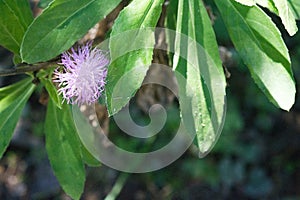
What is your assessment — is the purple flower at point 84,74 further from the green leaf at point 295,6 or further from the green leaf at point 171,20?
the green leaf at point 295,6

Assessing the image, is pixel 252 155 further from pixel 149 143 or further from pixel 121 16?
pixel 121 16

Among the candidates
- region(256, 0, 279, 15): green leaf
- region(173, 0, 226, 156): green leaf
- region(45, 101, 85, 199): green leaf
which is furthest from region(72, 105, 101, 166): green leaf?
region(256, 0, 279, 15): green leaf

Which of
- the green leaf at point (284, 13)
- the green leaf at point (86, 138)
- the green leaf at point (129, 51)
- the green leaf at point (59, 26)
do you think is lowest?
the green leaf at point (86, 138)

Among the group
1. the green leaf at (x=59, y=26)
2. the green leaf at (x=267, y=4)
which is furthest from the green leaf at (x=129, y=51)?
the green leaf at (x=267, y=4)

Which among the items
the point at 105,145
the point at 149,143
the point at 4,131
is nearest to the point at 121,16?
the point at 4,131

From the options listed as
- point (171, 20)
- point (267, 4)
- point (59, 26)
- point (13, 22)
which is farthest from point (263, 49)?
point (13, 22)

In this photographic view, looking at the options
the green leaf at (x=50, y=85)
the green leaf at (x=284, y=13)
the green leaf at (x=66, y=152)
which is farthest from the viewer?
the green leaf at (x=66, y=152)
